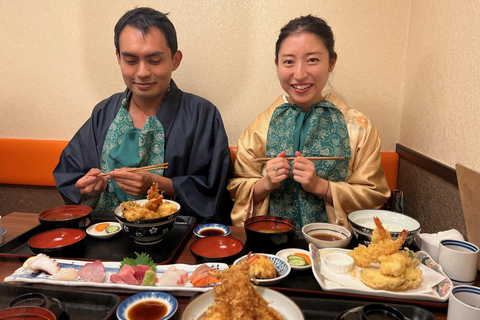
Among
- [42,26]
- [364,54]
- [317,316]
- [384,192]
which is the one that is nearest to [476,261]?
[317,316]

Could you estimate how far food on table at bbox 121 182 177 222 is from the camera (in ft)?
4.60

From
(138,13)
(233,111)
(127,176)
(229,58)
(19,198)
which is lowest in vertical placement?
(19,198)

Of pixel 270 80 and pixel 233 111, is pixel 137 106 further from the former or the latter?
pixel 270 80

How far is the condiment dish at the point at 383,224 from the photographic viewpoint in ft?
4.43

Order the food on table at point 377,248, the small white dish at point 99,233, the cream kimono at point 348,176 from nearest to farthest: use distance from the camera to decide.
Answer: the food on table at point 377,248 < the small white dish at point 99,233 < the cream kimono at point 348,176

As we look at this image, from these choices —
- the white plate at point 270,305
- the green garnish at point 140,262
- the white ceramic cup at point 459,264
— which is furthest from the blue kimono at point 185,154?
the white ceramic cup at point 459,264

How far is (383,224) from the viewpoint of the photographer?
5.09 feet

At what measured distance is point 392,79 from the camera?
2.53 metres

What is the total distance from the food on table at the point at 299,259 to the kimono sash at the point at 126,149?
114 centimetres

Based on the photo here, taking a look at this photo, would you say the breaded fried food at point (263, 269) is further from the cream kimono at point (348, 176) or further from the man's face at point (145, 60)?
the man's face at point (145, 60)

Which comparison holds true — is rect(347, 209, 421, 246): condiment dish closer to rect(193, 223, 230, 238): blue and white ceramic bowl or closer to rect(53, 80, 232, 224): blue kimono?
rect(193, 223, 230, 238): blue and white ceramic bowl

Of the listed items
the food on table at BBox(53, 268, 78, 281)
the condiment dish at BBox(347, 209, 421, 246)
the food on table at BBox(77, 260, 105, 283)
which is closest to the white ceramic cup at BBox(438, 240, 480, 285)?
the condiment dish at BBox(347, 209, 421, 246)

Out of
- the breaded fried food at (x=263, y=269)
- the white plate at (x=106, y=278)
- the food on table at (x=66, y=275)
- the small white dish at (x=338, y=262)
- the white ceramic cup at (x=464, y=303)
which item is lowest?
the white plate at (x=106, y=278)

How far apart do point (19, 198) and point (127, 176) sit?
1925 millimetres
